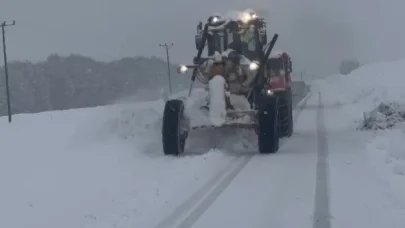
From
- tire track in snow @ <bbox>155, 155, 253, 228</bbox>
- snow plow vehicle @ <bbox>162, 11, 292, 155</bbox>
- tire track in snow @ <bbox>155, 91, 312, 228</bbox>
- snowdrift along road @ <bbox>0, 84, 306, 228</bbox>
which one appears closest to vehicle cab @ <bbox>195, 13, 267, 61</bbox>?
snow plow vehicle @ <bbox>162, 11, 292, 155</bbox>

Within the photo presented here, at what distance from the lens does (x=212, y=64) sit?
56.1 ft

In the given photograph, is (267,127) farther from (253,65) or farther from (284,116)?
(284,116)

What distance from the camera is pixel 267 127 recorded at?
16.2 meters

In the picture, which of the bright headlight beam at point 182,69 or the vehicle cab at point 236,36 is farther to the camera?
the vehicle cab at point 236,36

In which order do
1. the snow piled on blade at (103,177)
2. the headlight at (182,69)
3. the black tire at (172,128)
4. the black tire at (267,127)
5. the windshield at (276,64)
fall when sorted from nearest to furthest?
the snow piled on blade at (103,177)
the black tire at (172,128)
the black tire at (267,127)
the headlight at (182,69)
the windshield at (276,64)

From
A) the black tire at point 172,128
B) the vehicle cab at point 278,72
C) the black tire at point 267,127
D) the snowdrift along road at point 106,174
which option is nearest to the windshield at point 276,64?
the vehicle cab at point 278,72

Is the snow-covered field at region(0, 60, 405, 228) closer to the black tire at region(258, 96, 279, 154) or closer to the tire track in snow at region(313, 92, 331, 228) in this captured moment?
the tire track in snow at region(313, 92, 331, 228)

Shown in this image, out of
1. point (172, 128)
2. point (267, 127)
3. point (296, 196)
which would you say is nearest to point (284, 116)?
point (267, 127)

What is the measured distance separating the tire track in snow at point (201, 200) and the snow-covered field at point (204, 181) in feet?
0.05

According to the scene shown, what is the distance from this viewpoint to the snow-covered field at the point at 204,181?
9.53 meters

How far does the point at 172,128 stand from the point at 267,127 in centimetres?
218

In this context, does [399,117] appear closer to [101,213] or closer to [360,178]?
[360,178]

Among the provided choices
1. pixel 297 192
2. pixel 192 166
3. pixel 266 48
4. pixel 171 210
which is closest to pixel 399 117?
pixel 266 48

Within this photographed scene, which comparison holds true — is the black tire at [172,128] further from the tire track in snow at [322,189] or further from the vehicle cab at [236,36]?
the tire track in snow at [322,189]
